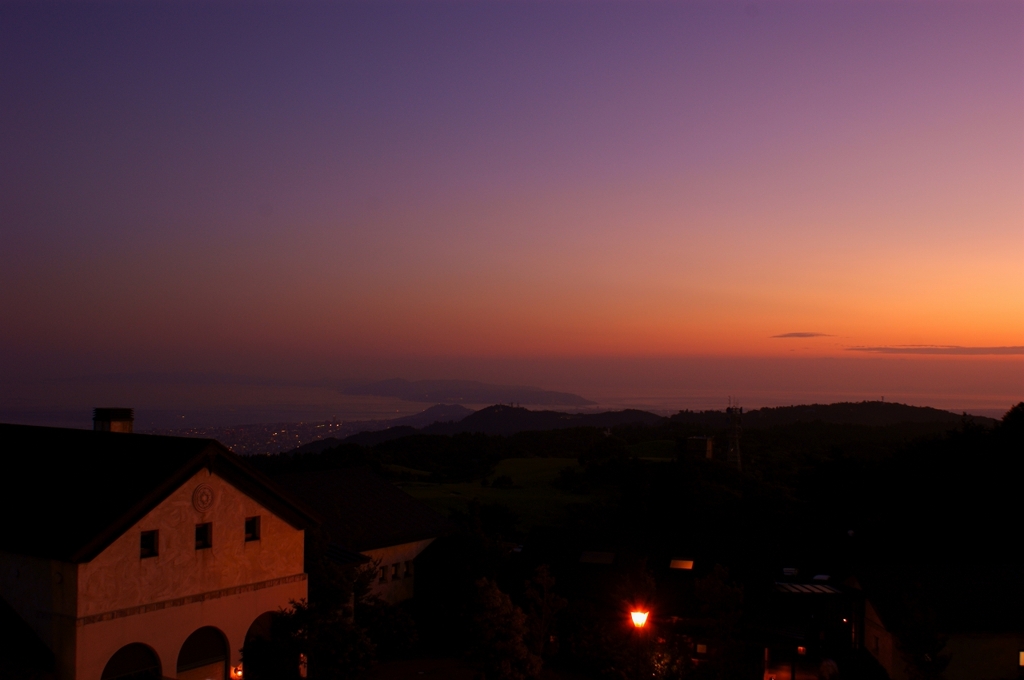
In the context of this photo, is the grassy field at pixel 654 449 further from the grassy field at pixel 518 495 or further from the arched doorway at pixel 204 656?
the arched doorway at pixel 204 656

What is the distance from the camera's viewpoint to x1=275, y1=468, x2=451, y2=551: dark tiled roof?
96.9 ft

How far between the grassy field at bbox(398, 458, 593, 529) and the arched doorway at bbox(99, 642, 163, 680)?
28.8m

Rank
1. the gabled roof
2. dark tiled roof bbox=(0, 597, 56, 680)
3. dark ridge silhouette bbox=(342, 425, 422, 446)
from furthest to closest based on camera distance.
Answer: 1. dark ridge silhouette bbox=(342, 425, 422, 446)
2. the gabled roof
3. dark tiled roof bbox=(0, 597, 56, 680)

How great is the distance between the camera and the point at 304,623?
696 inches

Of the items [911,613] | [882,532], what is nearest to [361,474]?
[911,613]

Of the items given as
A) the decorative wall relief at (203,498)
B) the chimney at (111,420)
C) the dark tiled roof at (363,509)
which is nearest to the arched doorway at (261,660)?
the decorative wall relief at (203,498)

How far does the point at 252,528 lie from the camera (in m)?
19.3

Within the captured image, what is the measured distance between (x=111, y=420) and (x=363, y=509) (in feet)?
35.6

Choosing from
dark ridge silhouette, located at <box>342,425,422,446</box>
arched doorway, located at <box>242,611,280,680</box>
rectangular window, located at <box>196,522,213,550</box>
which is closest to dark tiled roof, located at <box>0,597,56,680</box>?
rectangular window, located at <box>196,522,213,550</box>

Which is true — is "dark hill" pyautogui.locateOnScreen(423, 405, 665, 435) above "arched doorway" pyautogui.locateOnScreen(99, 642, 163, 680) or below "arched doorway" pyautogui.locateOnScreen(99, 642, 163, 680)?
below

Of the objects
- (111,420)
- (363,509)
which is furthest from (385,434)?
(111,420)

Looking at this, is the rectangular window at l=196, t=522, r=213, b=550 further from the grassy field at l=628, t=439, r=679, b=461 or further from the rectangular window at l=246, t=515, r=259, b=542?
the grassy field at l=628, t=439, r=679, b=461

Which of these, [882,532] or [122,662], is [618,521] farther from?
[122,662]

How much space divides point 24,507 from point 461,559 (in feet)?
52.5
